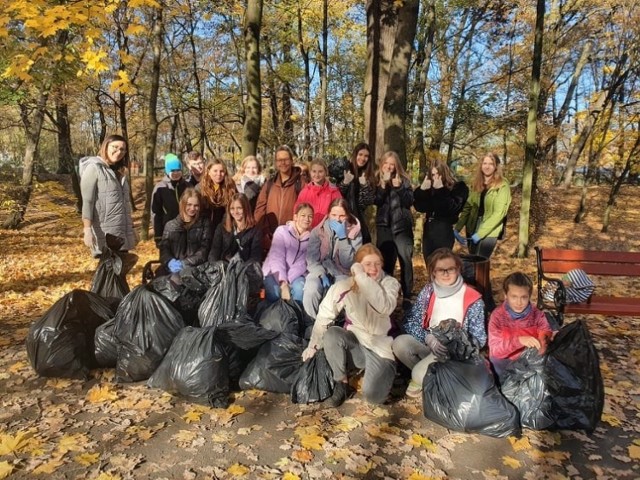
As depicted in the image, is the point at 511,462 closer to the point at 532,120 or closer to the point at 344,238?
the point at 344,238

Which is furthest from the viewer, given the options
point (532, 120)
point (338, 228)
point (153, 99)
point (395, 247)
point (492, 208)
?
point (153, 99)

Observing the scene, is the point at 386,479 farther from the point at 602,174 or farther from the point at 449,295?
the point at 602,174

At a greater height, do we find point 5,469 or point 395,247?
point 395,247

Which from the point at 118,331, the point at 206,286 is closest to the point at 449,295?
the point at 206,286

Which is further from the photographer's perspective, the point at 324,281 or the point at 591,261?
the point at 591,261

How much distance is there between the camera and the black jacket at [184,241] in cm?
431

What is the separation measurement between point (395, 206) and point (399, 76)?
84.8 inches

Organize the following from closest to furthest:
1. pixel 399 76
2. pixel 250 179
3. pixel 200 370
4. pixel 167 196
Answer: pixel 200 370, pixel 250 179, pixel 167 196, pixel 399 76

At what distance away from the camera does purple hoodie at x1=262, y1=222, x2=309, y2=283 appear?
14.1ft

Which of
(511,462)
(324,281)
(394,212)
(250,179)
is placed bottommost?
(511,462)

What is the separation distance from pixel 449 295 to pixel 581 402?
1068 millimetres

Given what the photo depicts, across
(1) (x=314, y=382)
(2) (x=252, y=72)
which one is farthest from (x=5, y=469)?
(2) (x=252, y=72)

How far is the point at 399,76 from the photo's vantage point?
5949 mm

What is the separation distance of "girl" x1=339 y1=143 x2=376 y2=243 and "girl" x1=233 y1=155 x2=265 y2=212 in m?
0.94
